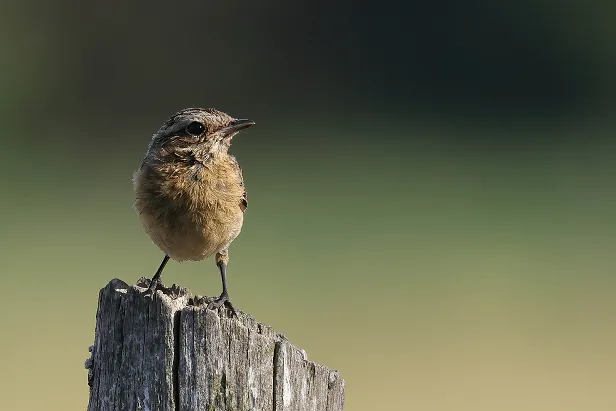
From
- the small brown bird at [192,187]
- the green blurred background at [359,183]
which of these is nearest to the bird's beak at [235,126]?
the small brown bird at [192,187]

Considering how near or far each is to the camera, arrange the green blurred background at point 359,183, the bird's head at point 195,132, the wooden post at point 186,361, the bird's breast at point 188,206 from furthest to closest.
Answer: the green blurred background at point 359,183 < the bird's head at point 195,132 < the bird's breast at point 188,206 < the wooden post at point 186,361

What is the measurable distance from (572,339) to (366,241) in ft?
15.5

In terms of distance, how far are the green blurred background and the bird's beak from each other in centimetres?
802

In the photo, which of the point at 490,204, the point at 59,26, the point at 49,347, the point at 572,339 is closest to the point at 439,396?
the point at 572,339

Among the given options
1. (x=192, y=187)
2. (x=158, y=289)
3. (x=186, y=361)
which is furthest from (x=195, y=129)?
(x=186, y=361)

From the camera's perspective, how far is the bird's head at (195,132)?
20.5ft

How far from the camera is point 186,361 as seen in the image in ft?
14.1

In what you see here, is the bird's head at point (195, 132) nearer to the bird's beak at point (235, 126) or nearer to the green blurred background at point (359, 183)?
the bird's beak at point (235, 126)

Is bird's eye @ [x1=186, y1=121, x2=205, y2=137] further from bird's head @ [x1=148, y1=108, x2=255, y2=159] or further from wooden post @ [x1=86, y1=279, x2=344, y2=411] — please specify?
wooden post @ [x1=86, y1=279, x2=344, y2=411]

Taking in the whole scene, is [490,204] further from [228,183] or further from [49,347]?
[228,183]

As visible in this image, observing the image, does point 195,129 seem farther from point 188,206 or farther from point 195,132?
point 188,206

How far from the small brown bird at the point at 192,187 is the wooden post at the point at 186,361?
1.45 metres

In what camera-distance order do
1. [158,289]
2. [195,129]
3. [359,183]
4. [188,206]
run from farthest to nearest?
[359,183] → [195,129] → [188,206] → [158,289]

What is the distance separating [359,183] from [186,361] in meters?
18.9
